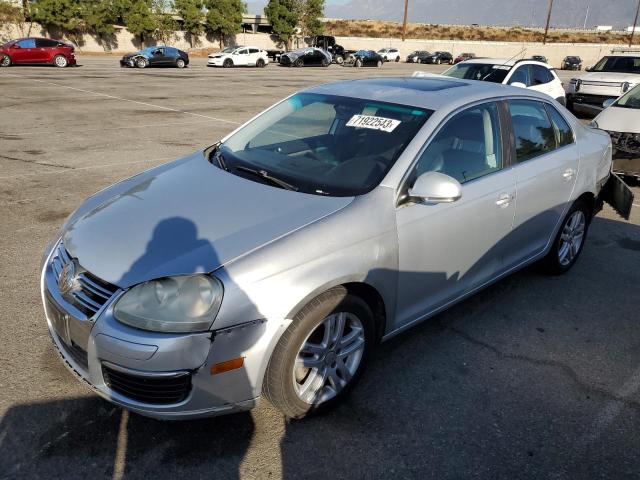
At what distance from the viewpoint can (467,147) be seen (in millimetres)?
3479

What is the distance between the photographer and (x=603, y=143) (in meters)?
4.78

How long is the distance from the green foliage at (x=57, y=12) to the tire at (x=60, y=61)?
1932cm

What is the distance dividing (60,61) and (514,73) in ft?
84.4

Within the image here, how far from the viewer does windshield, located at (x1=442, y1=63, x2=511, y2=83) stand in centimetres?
1097

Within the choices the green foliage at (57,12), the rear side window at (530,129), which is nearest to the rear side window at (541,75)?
the rear side window at (530,129)

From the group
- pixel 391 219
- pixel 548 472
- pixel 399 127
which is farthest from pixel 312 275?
pixel 548 472

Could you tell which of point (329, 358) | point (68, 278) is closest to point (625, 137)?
point (329, 358)

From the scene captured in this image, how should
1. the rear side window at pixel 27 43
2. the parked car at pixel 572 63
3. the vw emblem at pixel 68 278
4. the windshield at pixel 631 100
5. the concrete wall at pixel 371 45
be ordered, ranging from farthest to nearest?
the parked car at pixel 572 63, the concrete wall at pixel 371 45, the rear side window at pixel 27 43, the windshield at pixel 631 100, the vw emblem at pixel 68 278

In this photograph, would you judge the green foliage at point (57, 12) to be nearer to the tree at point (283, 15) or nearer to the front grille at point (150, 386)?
the tree at point (283, 15)

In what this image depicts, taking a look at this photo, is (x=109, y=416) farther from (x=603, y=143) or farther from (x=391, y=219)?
(x=603, y=143)

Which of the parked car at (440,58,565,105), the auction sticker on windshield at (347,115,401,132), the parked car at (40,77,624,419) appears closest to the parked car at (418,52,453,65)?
the parked car at (440,58,565,105)

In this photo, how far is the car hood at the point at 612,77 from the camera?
12.9 metres

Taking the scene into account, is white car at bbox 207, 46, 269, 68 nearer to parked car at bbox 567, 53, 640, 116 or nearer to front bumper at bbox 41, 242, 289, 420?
parked car at bbox 567, 53, 640, 116

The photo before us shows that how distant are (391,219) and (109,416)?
5.94ft
